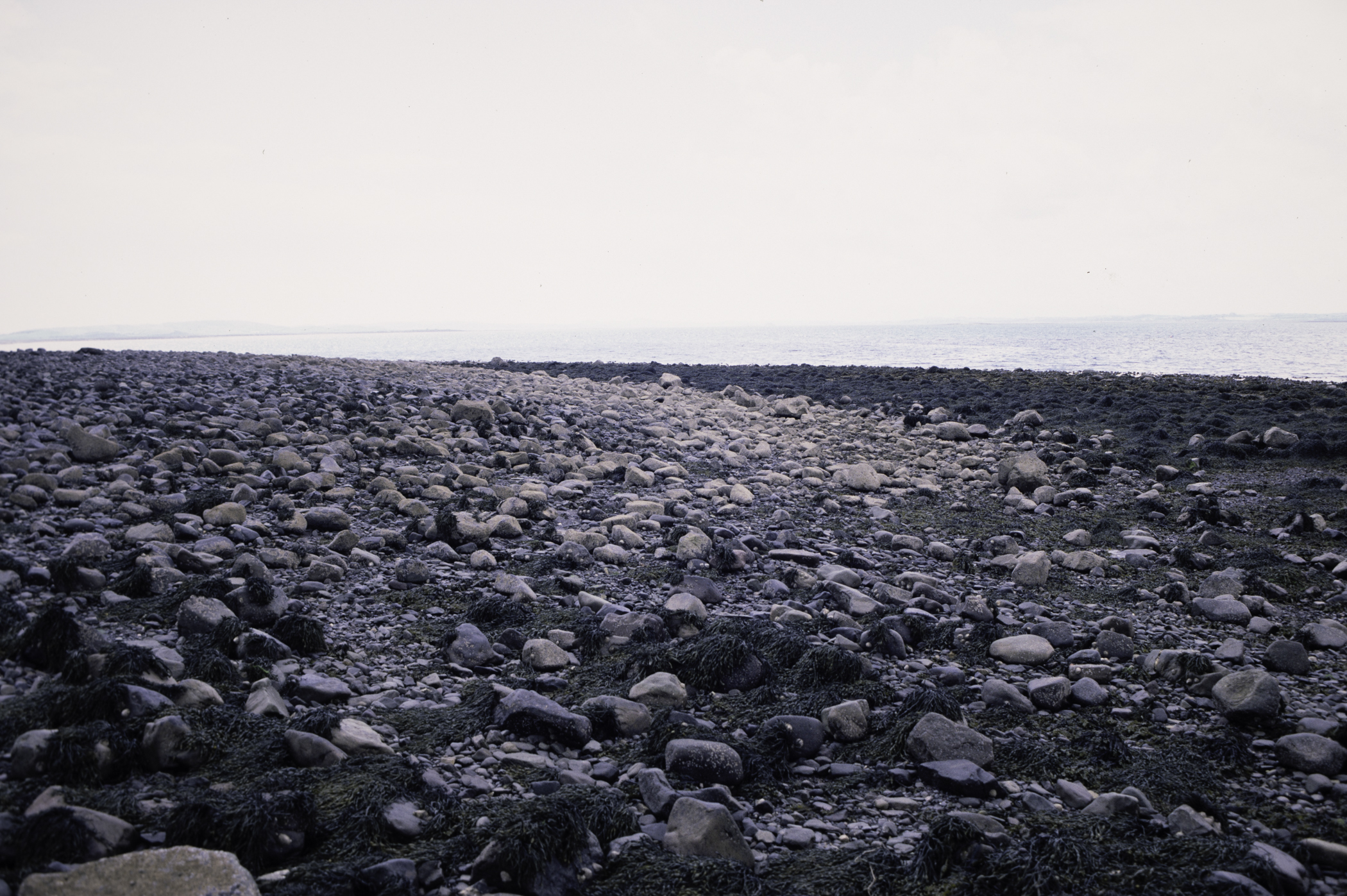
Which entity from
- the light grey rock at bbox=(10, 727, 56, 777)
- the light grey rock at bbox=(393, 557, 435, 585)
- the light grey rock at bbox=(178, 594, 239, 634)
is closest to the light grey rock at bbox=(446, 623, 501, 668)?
the light grey rock at bbox=(393, 557, 435, 585)

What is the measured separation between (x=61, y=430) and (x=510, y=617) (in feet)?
18.4

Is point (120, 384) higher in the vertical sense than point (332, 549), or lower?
higher

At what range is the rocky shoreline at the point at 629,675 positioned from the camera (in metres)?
2.40

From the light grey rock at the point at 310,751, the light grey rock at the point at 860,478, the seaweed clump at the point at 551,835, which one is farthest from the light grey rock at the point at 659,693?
the light grey rock at the point at 860,478

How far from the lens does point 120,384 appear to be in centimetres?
1055

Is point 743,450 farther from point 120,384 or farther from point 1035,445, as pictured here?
point 120,384

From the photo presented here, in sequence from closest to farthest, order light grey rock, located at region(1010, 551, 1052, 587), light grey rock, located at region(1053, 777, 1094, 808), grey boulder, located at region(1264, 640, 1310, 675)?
1. light grey rock, located at region(1053, 777, 1094, 808)
2. grey boulder, located at region(1264, 640, 1310, 675)
3. light grey rock, located at region(1010, 551, 1052, 587)

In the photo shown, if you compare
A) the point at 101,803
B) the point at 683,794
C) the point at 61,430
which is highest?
the point at 61,430

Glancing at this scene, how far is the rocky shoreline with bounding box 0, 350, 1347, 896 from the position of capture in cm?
240

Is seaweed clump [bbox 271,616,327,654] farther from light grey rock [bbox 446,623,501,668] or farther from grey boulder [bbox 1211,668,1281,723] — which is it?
grey boulder [bbox 1211,668,1281,723]

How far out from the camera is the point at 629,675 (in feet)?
12.9

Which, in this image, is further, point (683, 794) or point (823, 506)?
point (823, 506)

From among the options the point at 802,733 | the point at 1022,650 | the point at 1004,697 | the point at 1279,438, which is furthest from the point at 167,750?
the point at 1279,438

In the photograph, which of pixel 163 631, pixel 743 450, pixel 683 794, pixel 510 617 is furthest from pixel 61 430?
pixel 743 450
